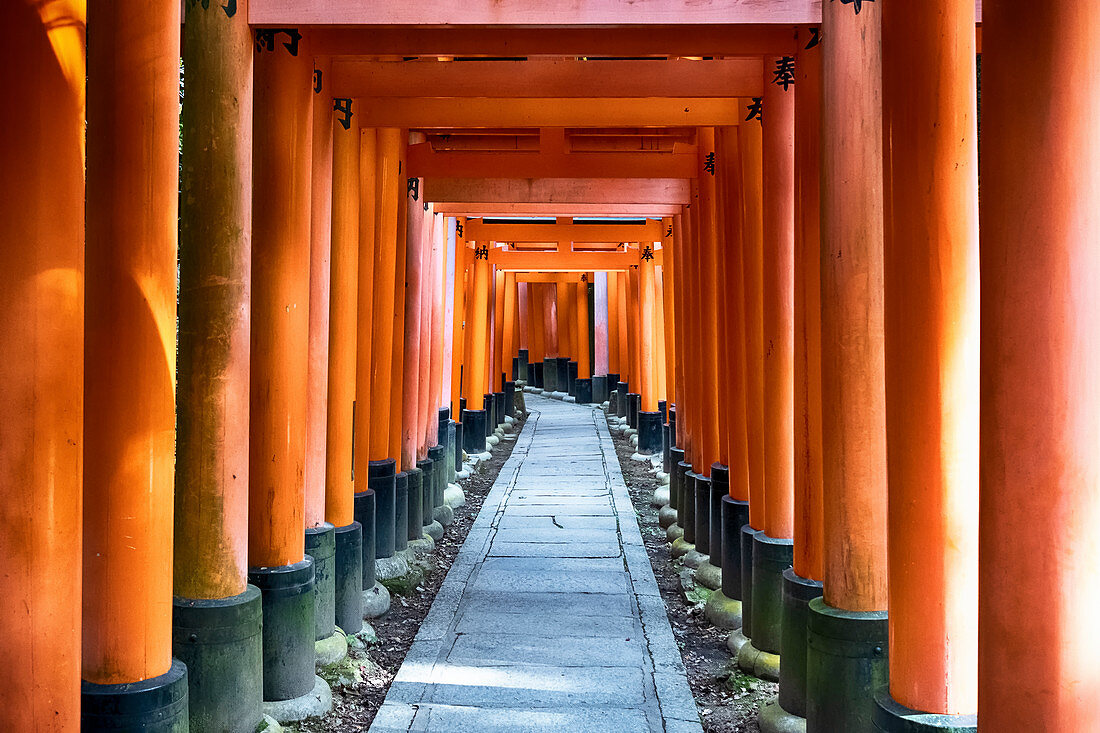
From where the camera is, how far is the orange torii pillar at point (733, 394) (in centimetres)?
656

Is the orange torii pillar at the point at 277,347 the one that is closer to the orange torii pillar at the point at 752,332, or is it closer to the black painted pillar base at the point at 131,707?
the black painted pillar base at the point at 131,707

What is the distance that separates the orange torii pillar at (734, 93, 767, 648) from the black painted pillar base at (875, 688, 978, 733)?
2454 mm

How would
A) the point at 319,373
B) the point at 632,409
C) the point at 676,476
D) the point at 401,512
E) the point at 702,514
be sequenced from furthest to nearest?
the point at 632,409
the point at 676,476
the point at 401,512
the point at 702,514
the point at 319,373

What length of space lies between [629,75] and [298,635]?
3648mm

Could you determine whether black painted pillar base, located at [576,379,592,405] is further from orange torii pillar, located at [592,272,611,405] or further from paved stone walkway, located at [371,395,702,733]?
paved stone walkway, located at [371,395,702,733]

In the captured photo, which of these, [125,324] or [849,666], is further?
[849,666]

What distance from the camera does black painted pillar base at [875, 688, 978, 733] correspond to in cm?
312

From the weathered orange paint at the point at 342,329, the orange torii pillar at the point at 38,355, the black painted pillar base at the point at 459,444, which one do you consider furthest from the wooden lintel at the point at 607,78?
the black painted pillar base at the point at 459,444

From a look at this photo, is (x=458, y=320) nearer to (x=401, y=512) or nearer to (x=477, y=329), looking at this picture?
(x=477, y=329)

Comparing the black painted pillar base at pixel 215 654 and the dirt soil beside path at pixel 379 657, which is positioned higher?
the black painted pillar base at pixel 215 654

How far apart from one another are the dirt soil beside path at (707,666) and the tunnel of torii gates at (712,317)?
195mm

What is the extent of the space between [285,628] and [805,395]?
2837 millimetres

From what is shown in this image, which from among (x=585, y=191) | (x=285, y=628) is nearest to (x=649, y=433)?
(x=585, y=191)

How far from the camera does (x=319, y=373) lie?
19.0 feet
